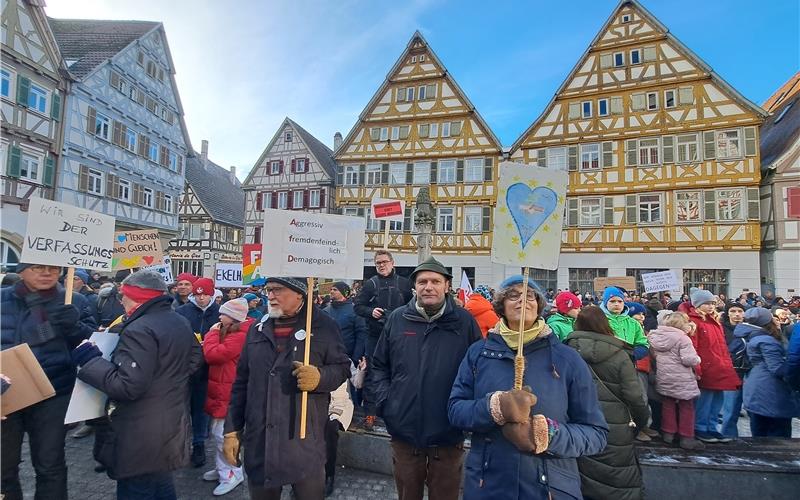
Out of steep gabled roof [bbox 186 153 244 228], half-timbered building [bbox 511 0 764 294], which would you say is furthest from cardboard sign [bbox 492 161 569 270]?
→ steep gabled roof [bbox 186 153 244 228]

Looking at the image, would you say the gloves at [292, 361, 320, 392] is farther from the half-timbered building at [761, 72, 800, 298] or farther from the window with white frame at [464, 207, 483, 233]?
the half-timbered building at [761, 72, 800, 298]

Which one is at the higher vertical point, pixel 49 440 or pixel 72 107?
pixel 72 107

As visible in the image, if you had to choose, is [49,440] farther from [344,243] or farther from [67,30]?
[67,30]

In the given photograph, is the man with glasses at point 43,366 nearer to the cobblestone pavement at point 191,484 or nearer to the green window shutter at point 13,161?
the cobblestone pavement at point 191,484

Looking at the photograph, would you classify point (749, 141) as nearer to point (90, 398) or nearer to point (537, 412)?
point (537, 412)

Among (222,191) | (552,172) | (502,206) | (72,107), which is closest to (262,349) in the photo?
(502,206)

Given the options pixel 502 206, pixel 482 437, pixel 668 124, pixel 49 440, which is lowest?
pixel 49 440

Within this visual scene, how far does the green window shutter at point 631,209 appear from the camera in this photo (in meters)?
20.0

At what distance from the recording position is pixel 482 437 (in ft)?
7.30

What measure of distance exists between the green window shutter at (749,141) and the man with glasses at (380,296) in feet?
66.4

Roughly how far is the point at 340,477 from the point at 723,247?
20490mm

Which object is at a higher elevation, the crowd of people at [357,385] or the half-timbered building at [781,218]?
the half-timbered building at [781,218]

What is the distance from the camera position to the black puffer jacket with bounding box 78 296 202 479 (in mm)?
2535

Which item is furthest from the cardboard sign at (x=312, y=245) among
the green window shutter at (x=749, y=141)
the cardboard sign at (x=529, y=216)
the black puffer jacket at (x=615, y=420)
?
the green window shutter at (x=749, y=141)
